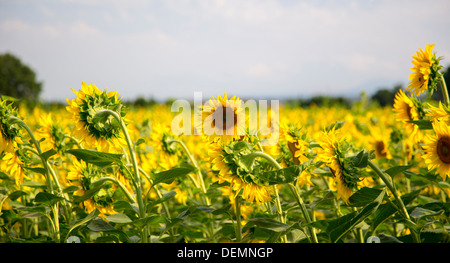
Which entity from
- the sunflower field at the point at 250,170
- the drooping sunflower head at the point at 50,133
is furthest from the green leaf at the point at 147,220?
the drooping sunflower head at the point at 50,133

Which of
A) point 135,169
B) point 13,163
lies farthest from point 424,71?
point 13,163

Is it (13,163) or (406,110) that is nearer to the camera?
(13,163)

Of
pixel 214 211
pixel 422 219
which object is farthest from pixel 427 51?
pixel 214 211

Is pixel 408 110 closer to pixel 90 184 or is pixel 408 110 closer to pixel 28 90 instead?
pixel 90 184

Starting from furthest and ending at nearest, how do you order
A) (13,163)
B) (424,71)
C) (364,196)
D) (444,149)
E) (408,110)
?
(408,110), (424,71), (13,163), (444,149), (364,196)

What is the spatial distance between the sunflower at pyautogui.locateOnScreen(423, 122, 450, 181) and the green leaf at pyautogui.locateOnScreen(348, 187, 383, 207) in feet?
1.14

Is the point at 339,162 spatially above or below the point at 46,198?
above

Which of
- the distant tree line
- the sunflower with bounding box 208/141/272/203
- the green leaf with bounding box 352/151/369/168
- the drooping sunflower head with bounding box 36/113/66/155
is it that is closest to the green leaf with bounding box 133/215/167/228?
the sunflower with bounding box 208/141/272/203

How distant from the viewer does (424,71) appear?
1.67 m

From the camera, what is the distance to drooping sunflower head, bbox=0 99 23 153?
4.44 feet

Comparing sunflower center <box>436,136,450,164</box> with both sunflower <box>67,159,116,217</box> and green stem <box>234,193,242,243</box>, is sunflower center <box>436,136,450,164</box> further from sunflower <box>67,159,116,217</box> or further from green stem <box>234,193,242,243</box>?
sunflower <box>67,159,116,217</box>

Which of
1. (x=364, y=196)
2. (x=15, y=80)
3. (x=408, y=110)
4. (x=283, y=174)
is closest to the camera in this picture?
(x=283, y=174)

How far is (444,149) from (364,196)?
0.39 metres

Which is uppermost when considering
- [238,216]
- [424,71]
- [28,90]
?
[28,90]
